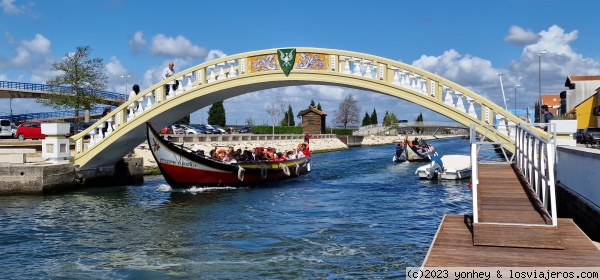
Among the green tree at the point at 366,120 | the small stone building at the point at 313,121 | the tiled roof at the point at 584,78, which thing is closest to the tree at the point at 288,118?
the small stone building at the point at 313,121

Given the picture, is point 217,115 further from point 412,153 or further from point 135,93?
point 135,93

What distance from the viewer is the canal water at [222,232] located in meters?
10.1

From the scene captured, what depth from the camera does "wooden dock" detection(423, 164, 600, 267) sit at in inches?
244

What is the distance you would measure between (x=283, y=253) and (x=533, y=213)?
505 cm

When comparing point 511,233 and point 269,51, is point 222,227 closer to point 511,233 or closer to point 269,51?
point 269,51

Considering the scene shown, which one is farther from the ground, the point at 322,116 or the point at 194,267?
the point at 322,116

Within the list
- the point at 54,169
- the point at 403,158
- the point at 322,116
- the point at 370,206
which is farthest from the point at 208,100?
the point at 322,116

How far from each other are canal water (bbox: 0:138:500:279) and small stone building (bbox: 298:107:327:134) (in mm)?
56018

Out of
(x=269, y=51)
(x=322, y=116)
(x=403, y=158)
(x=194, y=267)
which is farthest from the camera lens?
(x=322, y=116)

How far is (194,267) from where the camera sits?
33.5ft

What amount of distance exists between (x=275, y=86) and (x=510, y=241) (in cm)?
1542

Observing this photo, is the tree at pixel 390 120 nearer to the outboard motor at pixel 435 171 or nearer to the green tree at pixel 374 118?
the green tree at pixel 374 118

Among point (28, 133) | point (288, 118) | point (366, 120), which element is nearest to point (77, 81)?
point (28, 133)

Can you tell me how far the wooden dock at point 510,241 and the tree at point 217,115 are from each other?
2765 inches
